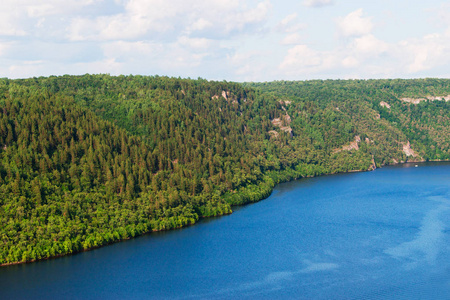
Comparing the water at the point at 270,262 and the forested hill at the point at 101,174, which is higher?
the forested hill at the point at 101,174

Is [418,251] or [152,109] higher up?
[152,109]

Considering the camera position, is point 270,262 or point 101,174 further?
point 101,174

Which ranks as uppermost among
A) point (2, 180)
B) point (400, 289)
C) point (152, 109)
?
point (152, 109)

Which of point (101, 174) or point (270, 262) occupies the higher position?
point (101, 174)

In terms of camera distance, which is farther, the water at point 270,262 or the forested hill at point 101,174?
the forested hill at point 101,174

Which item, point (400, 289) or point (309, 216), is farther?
point (309, 216)

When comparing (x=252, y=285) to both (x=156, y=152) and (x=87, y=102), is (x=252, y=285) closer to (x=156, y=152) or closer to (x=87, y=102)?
(x=156, y=152)

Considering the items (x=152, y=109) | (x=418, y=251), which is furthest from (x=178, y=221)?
(x=152, y=109)

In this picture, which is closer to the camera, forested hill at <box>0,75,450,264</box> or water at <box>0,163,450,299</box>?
water at <box>0,163,450,299</box>
